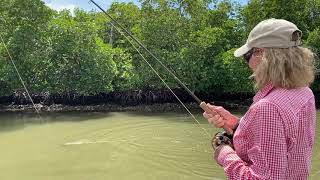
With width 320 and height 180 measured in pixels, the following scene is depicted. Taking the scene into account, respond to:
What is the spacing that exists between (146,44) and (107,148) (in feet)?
24.9

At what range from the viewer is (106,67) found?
15891mm

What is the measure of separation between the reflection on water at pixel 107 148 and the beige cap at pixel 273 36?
20.0ft

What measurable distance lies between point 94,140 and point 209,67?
7.27 m

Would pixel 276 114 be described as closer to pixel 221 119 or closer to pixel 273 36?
pixel 273 36

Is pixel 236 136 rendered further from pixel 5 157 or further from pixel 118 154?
pixel 5 157

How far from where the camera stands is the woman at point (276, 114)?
1624mm

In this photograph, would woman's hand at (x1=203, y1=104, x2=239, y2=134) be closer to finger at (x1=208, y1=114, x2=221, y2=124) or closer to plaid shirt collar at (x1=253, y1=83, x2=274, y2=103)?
finger at (x1=208, y1=114, x2=221, y2=124)

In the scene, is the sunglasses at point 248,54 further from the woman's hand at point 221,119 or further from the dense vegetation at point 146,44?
the dense vegetation at point 146,44

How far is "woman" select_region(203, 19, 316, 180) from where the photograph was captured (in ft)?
5.33

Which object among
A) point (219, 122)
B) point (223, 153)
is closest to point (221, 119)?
point (219, 122)

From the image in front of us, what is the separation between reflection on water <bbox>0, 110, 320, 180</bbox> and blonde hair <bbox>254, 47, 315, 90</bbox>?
614 cm

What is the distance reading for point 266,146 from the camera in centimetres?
162

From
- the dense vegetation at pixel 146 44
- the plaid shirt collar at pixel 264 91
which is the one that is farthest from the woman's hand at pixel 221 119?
the dense vegetation at pixel 146 44

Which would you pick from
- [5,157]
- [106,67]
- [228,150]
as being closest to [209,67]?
[106,67]
